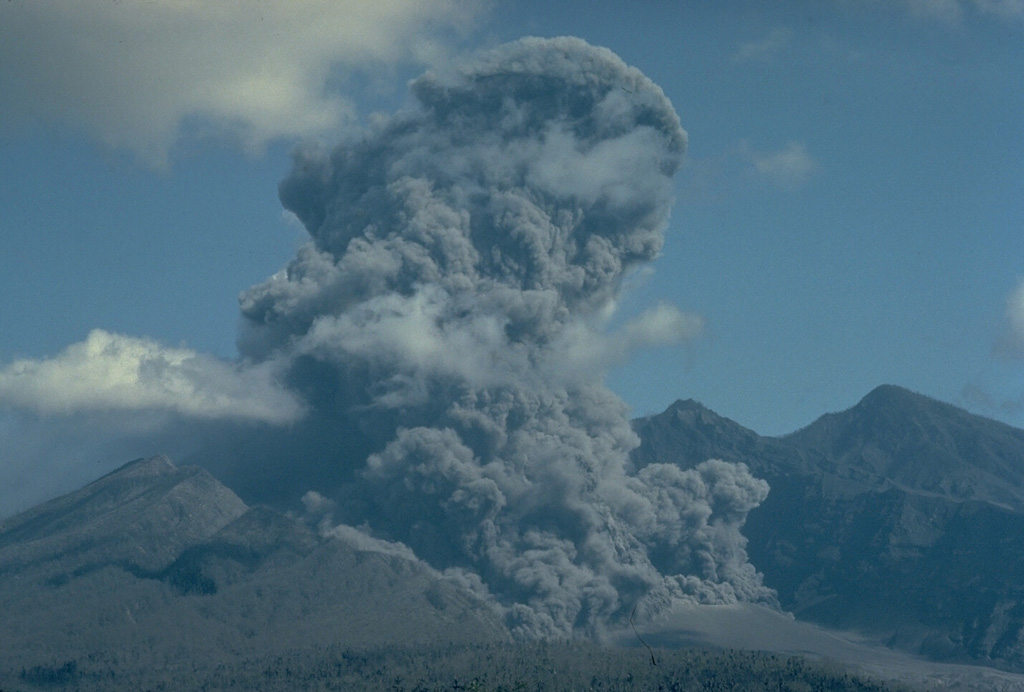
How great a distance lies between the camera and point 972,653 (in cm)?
18262

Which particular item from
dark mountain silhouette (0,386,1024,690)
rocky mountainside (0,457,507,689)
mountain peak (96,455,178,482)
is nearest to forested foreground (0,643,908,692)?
dark mountain silhouette (0,386,1024,690)

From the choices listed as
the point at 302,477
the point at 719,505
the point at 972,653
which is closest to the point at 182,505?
the point at 302,477

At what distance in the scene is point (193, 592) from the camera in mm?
166875

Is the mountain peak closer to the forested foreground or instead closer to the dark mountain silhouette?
the dark mountain silhouette

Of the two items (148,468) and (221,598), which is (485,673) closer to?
(221,598)

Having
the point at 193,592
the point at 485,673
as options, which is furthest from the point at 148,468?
the point at 485,673

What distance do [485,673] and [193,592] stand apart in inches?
1776

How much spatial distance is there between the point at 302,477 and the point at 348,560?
13690 millimetres

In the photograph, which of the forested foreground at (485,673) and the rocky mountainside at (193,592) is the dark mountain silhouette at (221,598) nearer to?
the rocky mountainside at (193,592)

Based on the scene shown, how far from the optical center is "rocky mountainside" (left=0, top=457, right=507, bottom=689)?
6019 inches

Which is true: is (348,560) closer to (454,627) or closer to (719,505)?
(454,627)

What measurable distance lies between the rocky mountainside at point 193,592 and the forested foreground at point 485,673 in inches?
103

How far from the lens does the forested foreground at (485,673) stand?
13500 centimetres

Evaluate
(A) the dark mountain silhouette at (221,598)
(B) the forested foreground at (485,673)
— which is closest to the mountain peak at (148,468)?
(A) the dark mountain silhouette at (221,598)
